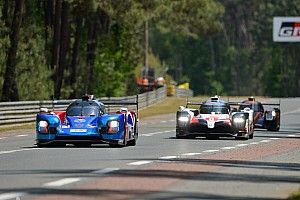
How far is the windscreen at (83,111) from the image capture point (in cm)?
2958

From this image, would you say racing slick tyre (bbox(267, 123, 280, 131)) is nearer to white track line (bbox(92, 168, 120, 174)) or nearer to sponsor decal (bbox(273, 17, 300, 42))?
sponsor decal (bbox(273, 17, 300, 42))

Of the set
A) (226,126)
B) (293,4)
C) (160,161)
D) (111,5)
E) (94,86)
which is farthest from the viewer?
(293,4)

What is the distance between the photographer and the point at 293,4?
148750 mm

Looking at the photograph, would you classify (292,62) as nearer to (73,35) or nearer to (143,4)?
(73,35)

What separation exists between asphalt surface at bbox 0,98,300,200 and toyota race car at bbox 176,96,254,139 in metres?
4.98

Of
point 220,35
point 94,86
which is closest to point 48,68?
point 94,86

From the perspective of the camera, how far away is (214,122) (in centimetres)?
3556

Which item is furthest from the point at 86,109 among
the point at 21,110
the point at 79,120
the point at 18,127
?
the point at 21,110

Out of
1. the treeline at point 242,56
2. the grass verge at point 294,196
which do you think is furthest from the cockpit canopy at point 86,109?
the treeline at point 242,56

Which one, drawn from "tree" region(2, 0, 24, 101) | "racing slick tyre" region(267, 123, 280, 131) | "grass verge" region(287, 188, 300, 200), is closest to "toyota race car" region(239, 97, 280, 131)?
"racing slick tyre" region(267, 123, 280, 131)

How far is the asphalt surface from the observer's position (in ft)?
51.1

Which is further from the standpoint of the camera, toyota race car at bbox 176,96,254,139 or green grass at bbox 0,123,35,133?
green grass at bbox 0,123,35,133

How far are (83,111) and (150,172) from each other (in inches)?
419

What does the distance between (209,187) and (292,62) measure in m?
143
